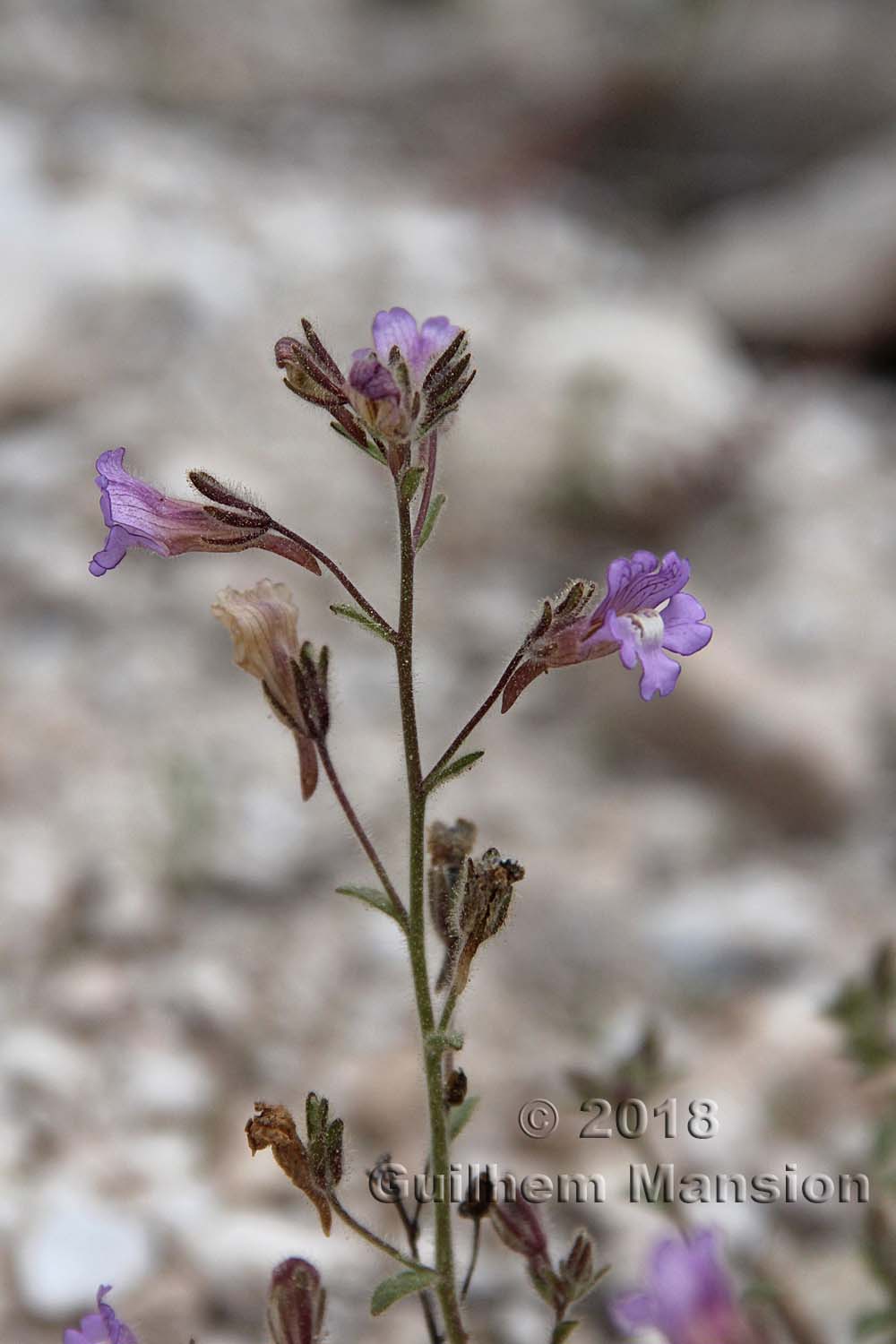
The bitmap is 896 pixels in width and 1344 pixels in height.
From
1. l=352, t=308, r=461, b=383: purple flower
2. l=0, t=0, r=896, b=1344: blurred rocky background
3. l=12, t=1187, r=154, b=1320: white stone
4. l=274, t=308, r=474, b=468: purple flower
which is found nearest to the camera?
l=274, t=308, r=474, b=468: purple flower

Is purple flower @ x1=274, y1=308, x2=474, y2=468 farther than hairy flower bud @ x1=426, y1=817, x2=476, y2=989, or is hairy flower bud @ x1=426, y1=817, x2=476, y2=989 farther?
hairy flower bud @ x1=426, y1=817, x2=476, y2=989

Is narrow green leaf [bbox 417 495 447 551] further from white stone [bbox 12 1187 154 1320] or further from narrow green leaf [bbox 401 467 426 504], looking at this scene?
white stone [bbox 12 1187 154 1320]

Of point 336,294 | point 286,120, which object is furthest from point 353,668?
point 286,120

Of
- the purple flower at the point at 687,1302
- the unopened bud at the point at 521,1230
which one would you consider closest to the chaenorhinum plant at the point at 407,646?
the unopened bud at the point at 521,1230

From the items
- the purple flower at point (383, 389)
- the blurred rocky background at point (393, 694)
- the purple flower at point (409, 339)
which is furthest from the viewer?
the blurred rocky background at point (393, 694)

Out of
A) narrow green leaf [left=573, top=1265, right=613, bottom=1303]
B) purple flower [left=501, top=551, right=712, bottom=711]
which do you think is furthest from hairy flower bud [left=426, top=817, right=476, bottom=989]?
narrow green leaf [left=573, top=1265, right=613, bottom=1303]

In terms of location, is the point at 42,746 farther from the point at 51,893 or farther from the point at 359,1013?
the point at 359,1013

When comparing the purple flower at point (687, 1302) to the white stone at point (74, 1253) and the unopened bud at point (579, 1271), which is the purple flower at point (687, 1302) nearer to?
the unopened bud at point (579, 1271)
